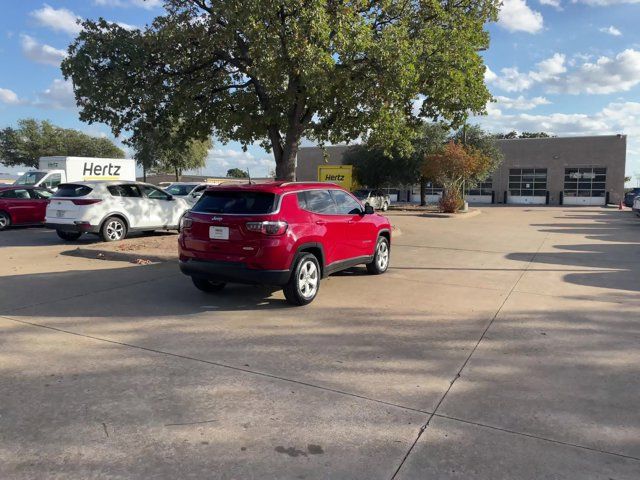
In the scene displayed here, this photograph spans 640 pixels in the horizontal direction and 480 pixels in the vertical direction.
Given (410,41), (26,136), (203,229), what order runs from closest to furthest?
(203,229)
(410,41)
(26,136)

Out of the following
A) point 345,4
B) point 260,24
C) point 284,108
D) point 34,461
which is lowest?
point 34,461

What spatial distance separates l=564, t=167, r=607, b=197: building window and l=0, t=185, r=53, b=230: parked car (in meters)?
44.6

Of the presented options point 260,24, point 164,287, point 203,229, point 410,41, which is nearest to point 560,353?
point 203,229

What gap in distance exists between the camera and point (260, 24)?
1093 centimetres

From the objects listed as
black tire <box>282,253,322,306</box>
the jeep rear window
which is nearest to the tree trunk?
the jeep rear window

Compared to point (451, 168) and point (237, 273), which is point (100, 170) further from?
point (237, 273)

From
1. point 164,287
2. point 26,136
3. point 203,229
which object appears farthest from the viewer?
point 26,136

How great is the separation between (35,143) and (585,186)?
52157mm

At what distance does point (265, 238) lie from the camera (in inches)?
251

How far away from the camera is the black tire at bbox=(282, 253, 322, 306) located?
6617mm

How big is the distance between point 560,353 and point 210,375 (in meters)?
3.42

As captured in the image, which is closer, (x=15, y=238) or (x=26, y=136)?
(x=15, y=238)

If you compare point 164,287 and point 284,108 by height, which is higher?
point 284,108

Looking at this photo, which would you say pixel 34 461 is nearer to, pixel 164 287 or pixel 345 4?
pixel 164 287
